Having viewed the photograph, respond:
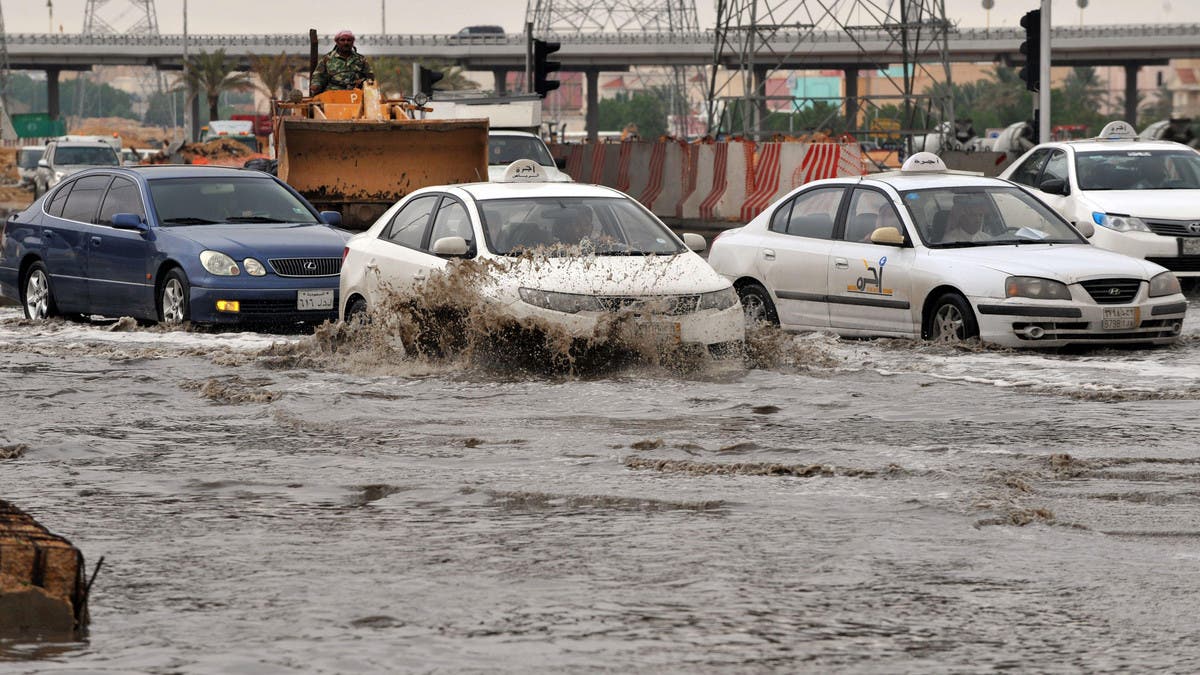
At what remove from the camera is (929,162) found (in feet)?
49.3

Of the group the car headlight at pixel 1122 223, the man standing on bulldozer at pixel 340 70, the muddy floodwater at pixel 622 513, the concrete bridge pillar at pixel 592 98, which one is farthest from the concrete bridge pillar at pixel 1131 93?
the muddy floodwater at pixel 622 513

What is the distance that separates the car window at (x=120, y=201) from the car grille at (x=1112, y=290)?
768 centimetres

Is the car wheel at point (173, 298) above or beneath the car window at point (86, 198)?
beneath

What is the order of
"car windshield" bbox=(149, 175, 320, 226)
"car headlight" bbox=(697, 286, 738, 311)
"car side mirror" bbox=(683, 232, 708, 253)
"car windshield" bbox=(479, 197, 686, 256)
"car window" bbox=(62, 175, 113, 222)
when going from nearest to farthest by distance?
"car headlight" bbox=(697, 286, 738, 311), "car windshield" bbox=(479, 197, 686, 256), "car side mirror" bbox=(683, 232, 708, 253), "car windshield" bbox=(149, 175, 320, 226), "car window" bbox=(62, 175, 113, 222)

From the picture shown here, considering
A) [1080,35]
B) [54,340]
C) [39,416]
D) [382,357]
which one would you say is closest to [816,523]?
[39,416]

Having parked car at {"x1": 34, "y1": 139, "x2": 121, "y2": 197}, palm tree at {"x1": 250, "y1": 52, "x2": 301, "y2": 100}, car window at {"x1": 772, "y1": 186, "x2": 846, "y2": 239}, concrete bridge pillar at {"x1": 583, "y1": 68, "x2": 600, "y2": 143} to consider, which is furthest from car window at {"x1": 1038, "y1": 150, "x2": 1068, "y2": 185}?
concrete bridge pillar at {"x1": 583, "y1": 68, "x2": 600, "y2": 143}

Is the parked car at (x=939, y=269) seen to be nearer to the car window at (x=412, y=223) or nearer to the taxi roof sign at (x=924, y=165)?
the taxi roof sign at (x=924, y=165)

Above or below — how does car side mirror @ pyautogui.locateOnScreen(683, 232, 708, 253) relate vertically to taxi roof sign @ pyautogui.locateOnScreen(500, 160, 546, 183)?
below

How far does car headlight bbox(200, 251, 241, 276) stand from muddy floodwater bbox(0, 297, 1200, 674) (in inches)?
87.9

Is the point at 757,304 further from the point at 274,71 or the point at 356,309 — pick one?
the point at 274,71

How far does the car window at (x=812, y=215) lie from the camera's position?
1445 centimetres

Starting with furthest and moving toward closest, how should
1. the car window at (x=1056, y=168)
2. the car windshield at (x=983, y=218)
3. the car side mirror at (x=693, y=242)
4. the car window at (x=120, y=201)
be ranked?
1. the car window at (x=1056, y=168)
2. the car window at (x=120, y=201)
3. the car windshield at (x=983, y=218)
4. the car side mirror at (x=693, y=242)

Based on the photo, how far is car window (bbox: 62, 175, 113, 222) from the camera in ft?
54.0

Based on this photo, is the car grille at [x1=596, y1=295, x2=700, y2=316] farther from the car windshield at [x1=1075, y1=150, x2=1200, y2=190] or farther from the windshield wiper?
the car windshield at [x1=1075, y1=150, x2=1200, y2=190]
